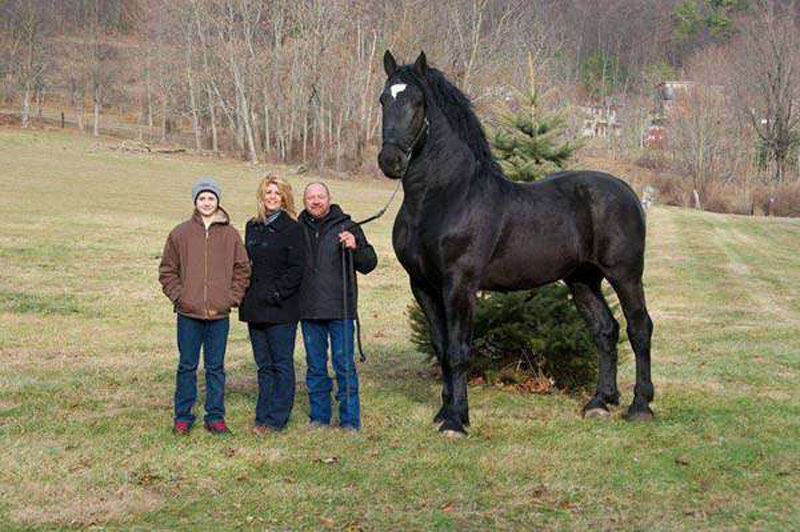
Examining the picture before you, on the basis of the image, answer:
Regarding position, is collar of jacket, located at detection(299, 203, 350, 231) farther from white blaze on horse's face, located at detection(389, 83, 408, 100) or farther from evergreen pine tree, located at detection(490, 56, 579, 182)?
evergreen pine tree, located at detection(490, 56, 579, 182)

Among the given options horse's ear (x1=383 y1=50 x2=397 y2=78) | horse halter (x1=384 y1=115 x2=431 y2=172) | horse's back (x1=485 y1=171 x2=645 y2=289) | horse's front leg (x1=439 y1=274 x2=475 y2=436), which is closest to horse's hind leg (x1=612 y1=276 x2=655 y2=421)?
horse's back (x1=485 y1=171 x2=645 y2=289)

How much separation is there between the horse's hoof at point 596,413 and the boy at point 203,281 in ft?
9.90

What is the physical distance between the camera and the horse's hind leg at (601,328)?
7.64 metres

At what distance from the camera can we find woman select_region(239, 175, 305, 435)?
6.72 m

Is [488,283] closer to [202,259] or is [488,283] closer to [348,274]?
[348,274]

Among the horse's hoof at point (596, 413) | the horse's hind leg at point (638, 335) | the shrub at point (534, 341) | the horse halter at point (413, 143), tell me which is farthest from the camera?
the shrub at point (534, 341)

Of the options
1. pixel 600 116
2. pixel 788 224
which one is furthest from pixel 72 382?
pixel 600 116

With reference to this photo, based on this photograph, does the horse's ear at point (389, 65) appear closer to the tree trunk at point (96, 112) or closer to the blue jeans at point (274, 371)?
the blue jeans at point (274, 371)

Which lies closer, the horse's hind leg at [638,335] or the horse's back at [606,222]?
the horse's back at [606,222]

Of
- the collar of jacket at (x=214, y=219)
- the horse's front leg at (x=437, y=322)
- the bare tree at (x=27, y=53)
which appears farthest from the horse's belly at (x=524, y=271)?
the bare tree at (x=27, y=53)

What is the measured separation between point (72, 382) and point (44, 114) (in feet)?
244

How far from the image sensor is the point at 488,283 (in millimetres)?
6914

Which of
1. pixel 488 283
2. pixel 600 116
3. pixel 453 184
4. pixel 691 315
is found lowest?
pixel 691 315

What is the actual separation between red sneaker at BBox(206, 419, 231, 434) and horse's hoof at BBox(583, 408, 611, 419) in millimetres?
3003
